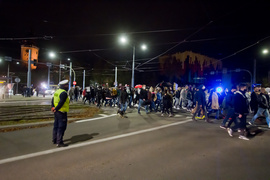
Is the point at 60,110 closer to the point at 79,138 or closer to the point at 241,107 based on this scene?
the point at 79,138

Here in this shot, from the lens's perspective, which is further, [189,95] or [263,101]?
[189,95]

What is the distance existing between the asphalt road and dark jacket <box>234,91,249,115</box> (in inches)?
38.7

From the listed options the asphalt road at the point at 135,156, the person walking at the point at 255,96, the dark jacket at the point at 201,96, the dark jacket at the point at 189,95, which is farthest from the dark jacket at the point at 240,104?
the dark jacket at the point at 189,95

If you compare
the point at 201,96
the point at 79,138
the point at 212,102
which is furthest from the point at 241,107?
the point at 79,138

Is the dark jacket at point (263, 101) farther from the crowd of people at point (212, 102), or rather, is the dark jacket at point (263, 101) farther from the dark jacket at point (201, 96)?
the dark jacket at point (201, 96)

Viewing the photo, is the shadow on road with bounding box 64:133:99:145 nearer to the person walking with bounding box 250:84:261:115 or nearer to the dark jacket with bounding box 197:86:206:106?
the dark jacket with bounding box 197:86:206:106

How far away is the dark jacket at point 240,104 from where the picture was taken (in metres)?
5.75

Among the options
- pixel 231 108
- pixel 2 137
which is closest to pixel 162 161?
pixel 231 108

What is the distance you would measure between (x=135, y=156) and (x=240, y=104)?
401cm

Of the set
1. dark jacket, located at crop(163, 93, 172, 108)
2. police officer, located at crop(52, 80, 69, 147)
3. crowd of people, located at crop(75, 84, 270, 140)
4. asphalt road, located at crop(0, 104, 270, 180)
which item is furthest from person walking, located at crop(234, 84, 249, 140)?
police officer, located at crop(52, 80, 69, 147)

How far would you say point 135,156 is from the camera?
14.4 feet

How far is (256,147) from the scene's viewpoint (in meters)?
5.11

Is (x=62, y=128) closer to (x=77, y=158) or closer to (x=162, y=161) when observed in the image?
(x=77, y=158)

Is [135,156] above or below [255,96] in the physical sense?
below
